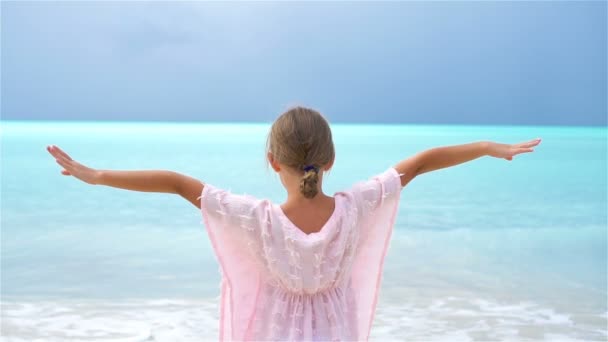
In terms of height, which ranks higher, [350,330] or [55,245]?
[55,245]

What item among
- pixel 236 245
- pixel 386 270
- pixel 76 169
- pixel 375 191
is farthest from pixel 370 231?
pixel 386 270

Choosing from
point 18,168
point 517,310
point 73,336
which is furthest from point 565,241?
point 18,168

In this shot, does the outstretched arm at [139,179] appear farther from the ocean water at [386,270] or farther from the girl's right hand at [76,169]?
the ocean water at [386,270]

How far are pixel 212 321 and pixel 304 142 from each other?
7.79 feet

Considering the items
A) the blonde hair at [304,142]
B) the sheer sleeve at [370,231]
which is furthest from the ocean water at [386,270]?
the blonde hair at [304,142]

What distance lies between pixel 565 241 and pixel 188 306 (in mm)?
4111

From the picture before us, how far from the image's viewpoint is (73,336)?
3.80 meters

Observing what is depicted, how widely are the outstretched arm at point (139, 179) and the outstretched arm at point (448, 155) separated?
2.19 feet

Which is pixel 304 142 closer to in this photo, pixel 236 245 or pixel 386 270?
pixel 236 245

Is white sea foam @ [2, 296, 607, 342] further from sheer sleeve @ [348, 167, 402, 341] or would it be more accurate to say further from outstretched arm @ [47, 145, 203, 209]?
outstretched arm @ [47, 145, 203, 209]

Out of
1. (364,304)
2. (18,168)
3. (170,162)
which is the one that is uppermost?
(170,162)

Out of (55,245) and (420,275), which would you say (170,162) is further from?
(420,275)

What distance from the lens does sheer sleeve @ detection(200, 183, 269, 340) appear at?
6.81 ft

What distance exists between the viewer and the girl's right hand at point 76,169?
205 cm
